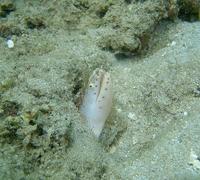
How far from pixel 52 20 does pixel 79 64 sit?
2.70ft

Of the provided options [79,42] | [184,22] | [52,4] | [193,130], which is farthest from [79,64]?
[184,22]

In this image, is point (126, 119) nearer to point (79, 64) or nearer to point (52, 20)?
point (79, 64)

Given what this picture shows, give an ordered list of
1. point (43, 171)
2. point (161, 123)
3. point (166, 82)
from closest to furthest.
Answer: point (43, 171), point (161, 123), point (166, 82)

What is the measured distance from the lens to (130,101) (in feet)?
10.8

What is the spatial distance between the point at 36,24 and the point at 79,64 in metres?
0.84

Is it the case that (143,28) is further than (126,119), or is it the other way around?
(143,28)

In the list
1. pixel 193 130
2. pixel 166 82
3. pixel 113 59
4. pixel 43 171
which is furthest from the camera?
pixel 113 59

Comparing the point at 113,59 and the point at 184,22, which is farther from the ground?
the point at 184,22

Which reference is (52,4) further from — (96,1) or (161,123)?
(161,123)

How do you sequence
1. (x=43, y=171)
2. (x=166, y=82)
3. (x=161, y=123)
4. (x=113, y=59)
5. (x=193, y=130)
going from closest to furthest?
1. (x=43, y=171)
2. (x=193, y=130)
3. (x=161, y=123)
4. (x=166, y=82)
5. (x=113, y=59)

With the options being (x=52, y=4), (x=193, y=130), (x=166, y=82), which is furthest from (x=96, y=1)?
(x=193, y=130)

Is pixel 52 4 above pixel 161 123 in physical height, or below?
above

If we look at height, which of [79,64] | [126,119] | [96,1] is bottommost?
[126,119]

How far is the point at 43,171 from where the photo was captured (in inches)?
88.0
